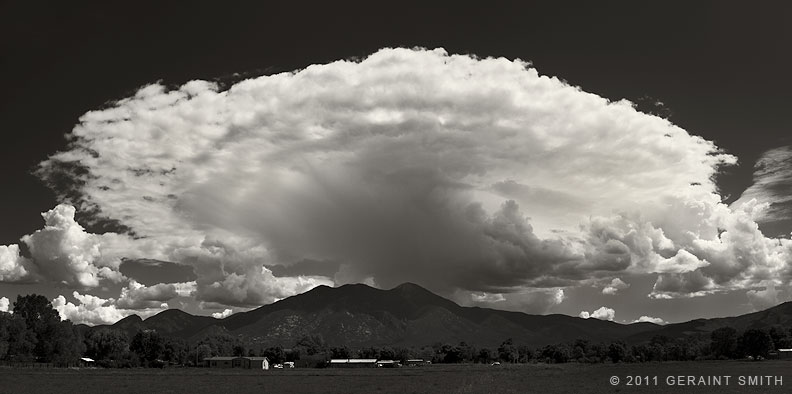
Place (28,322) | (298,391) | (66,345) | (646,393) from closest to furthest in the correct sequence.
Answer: (646,393)
(298,391)
(66,345)
(28,322)

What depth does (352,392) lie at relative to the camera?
67000 millimetres

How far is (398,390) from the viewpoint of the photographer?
69875 millimetres

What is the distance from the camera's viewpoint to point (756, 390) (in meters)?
60.4

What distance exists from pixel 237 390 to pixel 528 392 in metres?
32.2

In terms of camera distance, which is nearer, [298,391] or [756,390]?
[756,390]

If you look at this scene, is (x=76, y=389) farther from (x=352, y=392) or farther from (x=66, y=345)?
(x=66, y=345)

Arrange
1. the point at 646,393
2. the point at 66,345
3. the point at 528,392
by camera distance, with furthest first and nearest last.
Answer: the point at 66,345, the point at 528,392, the point at 646,393

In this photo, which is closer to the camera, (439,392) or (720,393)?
(720,393)

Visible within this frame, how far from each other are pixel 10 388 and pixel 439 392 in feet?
150

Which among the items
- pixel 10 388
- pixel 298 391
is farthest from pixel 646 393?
pixel 10 388

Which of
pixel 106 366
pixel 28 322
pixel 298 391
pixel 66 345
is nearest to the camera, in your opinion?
pixel 298 391

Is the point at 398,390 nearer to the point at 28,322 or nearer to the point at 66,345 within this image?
the point at 66,345

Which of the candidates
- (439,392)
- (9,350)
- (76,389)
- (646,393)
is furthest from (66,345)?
(646,393)

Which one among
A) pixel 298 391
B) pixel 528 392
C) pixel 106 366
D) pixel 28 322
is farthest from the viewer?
pixel 28 322
